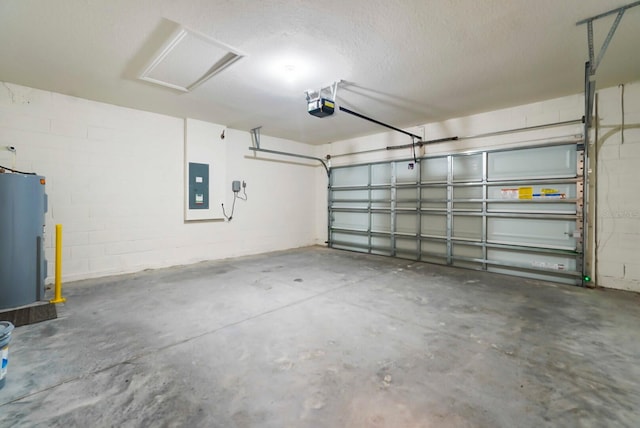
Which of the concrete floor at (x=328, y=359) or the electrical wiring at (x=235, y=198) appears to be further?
the electrical wiring at (x=235, y=198)

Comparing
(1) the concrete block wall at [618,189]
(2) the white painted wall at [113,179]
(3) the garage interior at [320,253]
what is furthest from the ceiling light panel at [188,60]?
(1) the concrete block wall at [618,189]

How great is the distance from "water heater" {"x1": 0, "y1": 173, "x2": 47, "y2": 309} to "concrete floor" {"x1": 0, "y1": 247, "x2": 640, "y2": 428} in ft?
1.32

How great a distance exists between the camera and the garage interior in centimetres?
172

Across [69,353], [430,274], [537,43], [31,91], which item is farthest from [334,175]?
[69,353]

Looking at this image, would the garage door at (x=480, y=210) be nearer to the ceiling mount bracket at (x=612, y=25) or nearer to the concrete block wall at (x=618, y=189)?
the concrete block wall at (x=618, y=189)

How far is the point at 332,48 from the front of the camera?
2768 mm

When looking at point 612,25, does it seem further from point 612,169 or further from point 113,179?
point 113,179

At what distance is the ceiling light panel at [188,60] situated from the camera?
263 centimetres

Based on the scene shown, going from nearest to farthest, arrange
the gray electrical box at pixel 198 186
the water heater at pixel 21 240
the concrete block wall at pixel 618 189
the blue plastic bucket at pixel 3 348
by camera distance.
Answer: the blue plastic bucket at pixel 3 348, the water heater at pixel 21 240, the concrete block wall at pixel 618 189, the gray electrical box at pixel 198 186

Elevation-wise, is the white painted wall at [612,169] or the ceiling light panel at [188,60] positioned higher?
the ceiling light panel at [188,60]

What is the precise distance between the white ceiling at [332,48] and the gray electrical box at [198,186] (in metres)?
1.15

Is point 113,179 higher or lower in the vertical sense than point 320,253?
higher

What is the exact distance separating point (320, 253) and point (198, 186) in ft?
9.40

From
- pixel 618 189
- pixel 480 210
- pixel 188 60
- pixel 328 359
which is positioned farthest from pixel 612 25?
pixel 188 60
